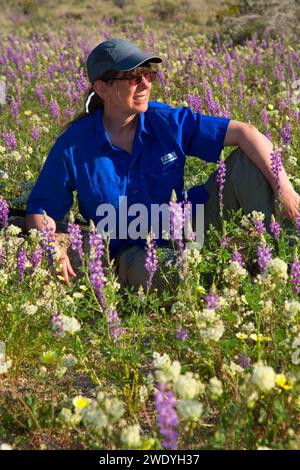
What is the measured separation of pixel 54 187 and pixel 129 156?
551 millimetres

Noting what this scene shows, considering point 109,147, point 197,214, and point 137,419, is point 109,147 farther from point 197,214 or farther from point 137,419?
point 137,419

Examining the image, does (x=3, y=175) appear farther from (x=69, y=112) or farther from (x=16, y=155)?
(x=69, y=112)

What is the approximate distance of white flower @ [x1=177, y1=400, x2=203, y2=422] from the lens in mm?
2303

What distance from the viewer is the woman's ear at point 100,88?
4.74m

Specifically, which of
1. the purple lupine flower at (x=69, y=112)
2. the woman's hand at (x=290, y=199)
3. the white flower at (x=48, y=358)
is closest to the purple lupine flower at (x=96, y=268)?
the white flower at (x=48, y=358)

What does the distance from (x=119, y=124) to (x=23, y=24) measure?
17.1 metres

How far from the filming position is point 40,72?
9953 millimetres

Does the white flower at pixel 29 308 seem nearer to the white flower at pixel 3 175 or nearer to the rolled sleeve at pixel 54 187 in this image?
the rolled sleeve at pixel 54 187

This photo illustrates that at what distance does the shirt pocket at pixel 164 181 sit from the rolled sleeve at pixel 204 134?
16 cm

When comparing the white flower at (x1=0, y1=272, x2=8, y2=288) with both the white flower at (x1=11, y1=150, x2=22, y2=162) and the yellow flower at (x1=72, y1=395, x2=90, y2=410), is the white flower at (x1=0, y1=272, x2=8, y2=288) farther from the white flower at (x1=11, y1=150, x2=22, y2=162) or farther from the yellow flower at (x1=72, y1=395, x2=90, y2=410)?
the white flower at (x1=11, y1=150, x2=22, y2=162)

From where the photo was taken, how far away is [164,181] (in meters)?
4.80

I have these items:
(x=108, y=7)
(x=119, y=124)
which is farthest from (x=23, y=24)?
(x=119, y=124)

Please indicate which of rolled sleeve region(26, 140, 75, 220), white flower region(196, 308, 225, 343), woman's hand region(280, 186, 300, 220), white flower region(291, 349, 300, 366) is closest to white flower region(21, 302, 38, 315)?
rolled sleeve region(26, 140, 75, 220)

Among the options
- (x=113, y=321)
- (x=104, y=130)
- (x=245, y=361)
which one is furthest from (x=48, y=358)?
(x=104, y=130)
